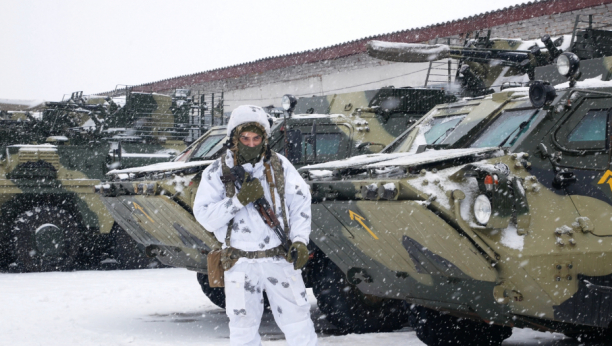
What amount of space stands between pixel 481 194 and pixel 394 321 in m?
2.56

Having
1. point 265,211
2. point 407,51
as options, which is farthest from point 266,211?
point 407,51

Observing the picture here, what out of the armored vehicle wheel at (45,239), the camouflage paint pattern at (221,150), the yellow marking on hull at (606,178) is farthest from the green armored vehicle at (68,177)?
the yellow marking on hull at (606,178)

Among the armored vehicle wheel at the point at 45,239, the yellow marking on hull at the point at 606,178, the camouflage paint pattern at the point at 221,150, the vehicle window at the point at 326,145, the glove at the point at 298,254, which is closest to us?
the glove at the point at 298,254

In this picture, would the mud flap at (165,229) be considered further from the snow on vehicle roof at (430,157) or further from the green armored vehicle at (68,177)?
the green armored vehicle at (68,177)

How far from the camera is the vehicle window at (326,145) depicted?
7.98 m

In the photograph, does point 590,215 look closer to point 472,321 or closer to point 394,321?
point 472,321

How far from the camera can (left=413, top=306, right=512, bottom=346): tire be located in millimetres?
5238

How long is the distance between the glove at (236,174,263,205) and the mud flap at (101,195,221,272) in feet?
9.69

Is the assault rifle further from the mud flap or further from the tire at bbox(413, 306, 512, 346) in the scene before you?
the mud flap

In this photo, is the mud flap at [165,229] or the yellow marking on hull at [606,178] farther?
the mud flap at [165,229]

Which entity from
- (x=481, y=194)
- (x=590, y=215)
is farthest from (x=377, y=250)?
(x=590, y=215)

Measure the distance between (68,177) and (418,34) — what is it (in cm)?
661

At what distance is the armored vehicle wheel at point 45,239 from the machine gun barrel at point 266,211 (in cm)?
817

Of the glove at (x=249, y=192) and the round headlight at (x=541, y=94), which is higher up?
the round headlight at (x=541, y=94)
